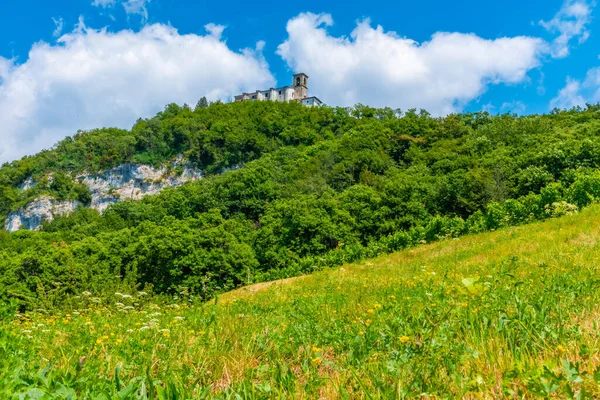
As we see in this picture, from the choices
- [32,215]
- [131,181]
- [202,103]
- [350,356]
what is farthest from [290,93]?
[350,356]

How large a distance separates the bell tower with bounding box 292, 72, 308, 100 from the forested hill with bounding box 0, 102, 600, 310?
3463 cm

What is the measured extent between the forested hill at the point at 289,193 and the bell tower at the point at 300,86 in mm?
34634

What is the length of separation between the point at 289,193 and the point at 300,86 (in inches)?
3760

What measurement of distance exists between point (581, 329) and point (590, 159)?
46.5 meters

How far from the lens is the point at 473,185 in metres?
45.2

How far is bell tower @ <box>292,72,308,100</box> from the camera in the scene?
151m

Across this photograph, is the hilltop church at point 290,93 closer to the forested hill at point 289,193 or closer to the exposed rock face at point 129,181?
the forested hill at point 289,193

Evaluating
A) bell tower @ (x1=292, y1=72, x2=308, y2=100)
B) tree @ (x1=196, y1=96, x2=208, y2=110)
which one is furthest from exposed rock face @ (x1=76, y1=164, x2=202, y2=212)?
bell tower @ (x1=292, y1=72, x2=308, y2=100)

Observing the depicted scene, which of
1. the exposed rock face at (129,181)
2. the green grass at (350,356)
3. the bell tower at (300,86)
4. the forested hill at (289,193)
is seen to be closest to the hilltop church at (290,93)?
the bell tower at (300,86)

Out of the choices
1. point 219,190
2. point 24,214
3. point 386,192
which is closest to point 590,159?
point 386,192

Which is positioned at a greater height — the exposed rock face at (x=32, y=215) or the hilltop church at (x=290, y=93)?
the hilltop church at (x=290, y=93)

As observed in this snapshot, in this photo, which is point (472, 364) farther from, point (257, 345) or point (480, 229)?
point (480, 229)

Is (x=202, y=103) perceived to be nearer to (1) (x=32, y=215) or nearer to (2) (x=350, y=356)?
(1) (x=32, y=215)

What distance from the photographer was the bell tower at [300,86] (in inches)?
5942
